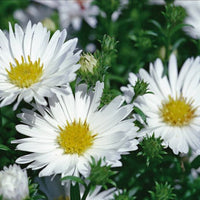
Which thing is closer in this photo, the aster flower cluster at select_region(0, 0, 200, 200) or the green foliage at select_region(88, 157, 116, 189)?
the green foliage at select_region(88, 157, 116, 189)

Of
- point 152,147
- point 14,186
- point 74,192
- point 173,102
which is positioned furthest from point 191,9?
point 14,186

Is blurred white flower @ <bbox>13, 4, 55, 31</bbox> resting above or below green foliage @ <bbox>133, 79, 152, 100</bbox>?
above

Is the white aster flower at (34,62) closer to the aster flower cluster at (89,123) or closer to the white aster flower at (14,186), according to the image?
the aster flower cluster at (89,123)

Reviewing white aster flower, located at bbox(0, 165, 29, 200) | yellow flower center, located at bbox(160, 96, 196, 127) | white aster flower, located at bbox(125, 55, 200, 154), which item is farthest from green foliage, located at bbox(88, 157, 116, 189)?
yellow flower center, located at bbox(160, 96, 196, 127)

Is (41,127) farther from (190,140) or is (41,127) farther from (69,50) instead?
(190,140)

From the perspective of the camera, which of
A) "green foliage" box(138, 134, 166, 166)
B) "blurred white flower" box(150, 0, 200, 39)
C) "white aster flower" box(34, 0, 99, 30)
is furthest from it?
"white aster flower" box(34, 0, 99, 30)

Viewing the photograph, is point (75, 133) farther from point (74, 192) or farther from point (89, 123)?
point (74, 192)

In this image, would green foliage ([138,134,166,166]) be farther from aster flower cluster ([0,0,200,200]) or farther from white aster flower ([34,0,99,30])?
white aster flower ([34,0,99,30])

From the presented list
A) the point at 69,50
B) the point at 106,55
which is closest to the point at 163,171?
the point at 106,55
